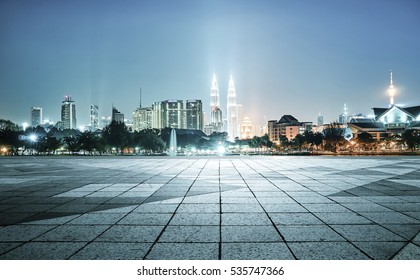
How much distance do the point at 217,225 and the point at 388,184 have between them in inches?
350

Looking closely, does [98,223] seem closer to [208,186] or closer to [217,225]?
[217,225]

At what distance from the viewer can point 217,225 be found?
5.62m

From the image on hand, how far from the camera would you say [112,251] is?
14.3 ft

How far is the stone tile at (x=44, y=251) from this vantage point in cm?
421

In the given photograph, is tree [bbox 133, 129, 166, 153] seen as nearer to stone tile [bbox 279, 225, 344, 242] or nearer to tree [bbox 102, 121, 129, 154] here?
tree [bbox 102, 121, 129, 154]

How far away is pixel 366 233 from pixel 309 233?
3.54 ft

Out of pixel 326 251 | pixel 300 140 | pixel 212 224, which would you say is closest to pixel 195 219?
pixel 212 224

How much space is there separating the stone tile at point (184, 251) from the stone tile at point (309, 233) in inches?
57.2

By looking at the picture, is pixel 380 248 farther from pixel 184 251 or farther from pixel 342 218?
pixel 184 251

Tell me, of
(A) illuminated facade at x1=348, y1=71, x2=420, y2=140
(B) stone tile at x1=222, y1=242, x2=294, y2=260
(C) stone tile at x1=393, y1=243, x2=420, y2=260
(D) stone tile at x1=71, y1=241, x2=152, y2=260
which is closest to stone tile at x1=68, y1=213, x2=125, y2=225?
(D) stone tile at x1=71, y1=241, x2=152, y2=260

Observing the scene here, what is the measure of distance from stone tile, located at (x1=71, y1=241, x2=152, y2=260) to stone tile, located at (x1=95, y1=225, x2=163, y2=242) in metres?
0.19

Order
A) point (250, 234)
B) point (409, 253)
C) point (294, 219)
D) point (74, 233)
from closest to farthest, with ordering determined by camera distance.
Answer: point (409, 253) < point (250, 234) < point (74, 233) < point (294, 219)

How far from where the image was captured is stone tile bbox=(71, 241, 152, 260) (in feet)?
13.7
